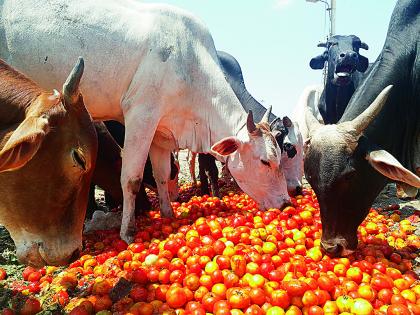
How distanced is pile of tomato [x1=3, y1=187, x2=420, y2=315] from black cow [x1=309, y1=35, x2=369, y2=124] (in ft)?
11.4

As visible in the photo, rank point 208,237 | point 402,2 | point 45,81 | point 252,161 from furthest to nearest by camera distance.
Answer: point 252,161
point 45,81
point 402,2
point 208,237

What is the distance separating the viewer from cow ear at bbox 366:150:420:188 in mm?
3508

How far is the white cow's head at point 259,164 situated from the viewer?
599cm

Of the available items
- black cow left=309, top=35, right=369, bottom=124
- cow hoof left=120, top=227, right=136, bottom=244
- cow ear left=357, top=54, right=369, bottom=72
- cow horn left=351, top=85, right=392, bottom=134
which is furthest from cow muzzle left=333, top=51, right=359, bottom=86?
cow hoof left=120, top=227, right=136, bottom=244

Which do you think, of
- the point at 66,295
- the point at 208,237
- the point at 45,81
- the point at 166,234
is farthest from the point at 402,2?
the point at 66,295

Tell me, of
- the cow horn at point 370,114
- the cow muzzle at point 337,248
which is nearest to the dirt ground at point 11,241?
the cow muzzle at point 337,248

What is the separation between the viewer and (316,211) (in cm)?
571

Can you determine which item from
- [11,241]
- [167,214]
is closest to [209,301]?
[167,214]

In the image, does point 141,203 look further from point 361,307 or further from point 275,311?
point 361,307

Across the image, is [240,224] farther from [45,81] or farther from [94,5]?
[94,5]

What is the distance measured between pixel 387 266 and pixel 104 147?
4188 mm

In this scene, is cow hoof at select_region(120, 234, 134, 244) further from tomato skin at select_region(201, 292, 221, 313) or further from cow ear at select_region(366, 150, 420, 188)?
cow ear at select_region(366, 150, 420, 188)

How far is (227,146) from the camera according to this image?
19.4 feet

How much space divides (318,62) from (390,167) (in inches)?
242
